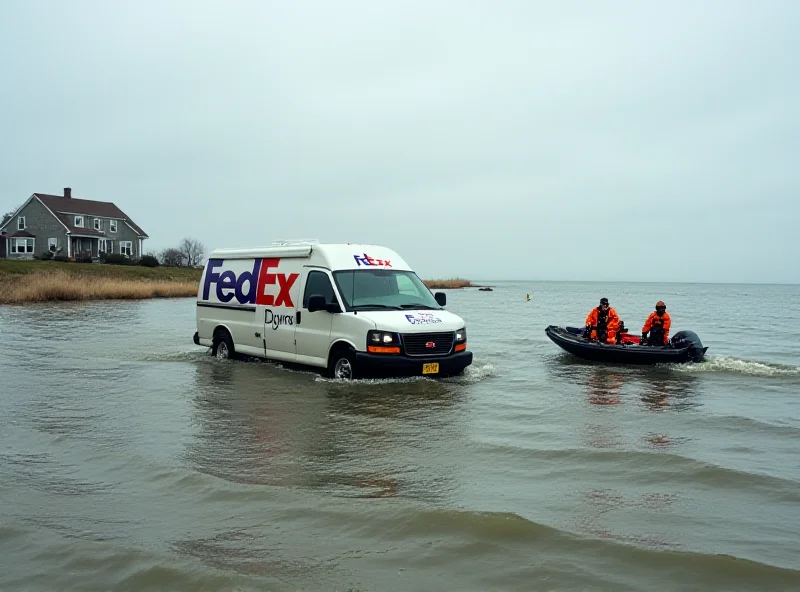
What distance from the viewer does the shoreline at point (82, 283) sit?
128ft

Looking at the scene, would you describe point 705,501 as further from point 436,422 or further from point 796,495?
point 436,422

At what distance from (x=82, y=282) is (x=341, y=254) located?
109 ft

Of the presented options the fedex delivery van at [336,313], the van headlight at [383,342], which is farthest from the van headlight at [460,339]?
the van headlight at [383,342]

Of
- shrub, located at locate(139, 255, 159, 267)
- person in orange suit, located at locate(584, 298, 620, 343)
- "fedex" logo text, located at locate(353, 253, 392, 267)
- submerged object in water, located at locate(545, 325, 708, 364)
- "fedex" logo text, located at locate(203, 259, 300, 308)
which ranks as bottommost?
submerged object in water, located at locate(545, 325, 708, 364)

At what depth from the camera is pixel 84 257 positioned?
63.2 meters

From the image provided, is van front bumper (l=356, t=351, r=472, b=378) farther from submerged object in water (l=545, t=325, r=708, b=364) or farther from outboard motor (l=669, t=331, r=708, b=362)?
outboard motor (l=669, t=331, r=708, b=362)

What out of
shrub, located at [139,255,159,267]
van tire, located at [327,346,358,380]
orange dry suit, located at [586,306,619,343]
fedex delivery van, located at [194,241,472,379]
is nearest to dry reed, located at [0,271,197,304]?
shrub, located at [139,255,159,267]

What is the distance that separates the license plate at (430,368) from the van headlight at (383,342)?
55 centimetres

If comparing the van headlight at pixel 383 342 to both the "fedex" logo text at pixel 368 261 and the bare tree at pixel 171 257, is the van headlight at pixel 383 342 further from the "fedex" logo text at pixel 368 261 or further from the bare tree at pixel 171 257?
the bare tree at pixel 171 257

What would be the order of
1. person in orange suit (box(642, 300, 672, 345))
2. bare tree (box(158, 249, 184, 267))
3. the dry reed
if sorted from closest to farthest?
person in orange suit (box(642, 300, 672, 345)) → the dry reed → bare tree (box(158, 249, 184, 267))

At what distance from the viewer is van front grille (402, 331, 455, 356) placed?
11.9 metres

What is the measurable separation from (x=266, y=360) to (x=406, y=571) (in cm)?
1018

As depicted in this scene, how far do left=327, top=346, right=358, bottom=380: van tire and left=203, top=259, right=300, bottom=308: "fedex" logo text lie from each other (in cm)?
153

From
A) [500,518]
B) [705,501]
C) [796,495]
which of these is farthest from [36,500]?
[796,495]
